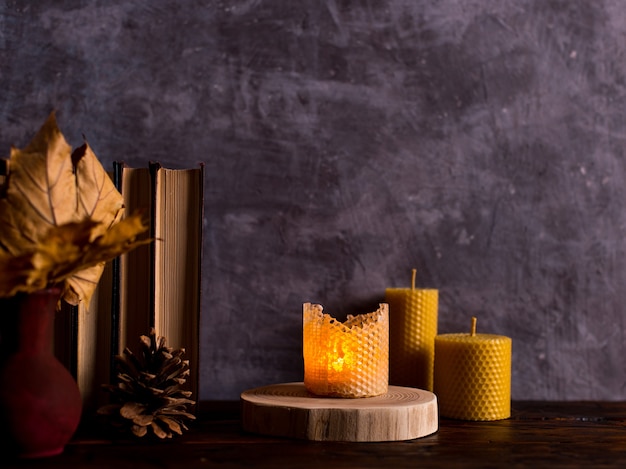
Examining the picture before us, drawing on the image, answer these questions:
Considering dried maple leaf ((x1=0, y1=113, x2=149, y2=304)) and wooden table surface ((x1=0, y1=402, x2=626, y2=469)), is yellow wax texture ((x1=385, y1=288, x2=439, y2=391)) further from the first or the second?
dried maple leaf ((x1=0, y1=113, x2=149, y2=304))

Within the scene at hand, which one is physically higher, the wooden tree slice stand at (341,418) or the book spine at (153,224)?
the book spine at (153,224)

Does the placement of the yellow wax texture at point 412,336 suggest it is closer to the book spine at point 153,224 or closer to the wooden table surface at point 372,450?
the wooden table surface at point 372,450

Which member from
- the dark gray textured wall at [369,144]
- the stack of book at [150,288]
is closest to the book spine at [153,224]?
the stack of book at [150,288]

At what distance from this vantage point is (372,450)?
0.80m

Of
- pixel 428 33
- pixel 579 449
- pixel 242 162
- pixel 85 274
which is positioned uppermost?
pixel 428 33

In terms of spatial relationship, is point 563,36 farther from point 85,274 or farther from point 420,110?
point 85,274

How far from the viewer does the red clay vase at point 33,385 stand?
74cm

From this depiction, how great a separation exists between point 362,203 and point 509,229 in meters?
0.22

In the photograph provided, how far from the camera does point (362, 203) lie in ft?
3.64

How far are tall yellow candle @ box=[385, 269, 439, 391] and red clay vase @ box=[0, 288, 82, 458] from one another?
450 mm

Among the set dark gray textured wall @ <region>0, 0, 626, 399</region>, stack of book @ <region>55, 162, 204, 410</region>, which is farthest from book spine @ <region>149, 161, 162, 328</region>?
dark gray textured wall @ <region>0, 0, 626, 399</region>

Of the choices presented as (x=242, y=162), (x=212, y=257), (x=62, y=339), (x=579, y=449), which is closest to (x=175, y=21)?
(x=242, y=162)

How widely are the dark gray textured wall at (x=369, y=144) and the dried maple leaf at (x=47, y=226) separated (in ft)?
1.02

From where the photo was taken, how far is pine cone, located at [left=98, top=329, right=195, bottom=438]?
845 mm
